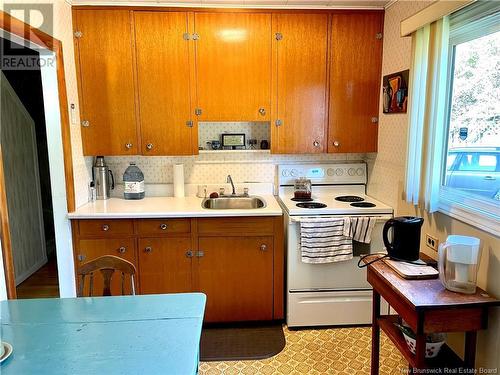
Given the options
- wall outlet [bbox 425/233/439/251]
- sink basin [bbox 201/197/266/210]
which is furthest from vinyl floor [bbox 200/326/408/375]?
sink basin [bbox 201/197/266/210]

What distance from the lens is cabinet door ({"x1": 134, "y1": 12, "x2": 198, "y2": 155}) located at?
9.16ft

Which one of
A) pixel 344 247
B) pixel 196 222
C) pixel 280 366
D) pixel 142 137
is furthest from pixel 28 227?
pixel 344 247

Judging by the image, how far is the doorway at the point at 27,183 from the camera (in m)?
3.43

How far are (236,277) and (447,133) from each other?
1.70 m

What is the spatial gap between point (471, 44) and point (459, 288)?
1.24 meters

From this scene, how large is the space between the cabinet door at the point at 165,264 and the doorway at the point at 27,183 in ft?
3.77

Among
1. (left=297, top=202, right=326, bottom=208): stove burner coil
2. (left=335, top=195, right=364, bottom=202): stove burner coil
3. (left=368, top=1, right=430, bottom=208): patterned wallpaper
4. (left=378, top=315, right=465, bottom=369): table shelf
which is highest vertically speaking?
(left=368, top=1, right=430, bottom=208): patterned wallpaper

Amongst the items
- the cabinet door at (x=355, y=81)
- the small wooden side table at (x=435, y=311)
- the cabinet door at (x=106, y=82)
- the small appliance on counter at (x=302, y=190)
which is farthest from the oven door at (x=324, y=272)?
the cabinet door at (x=106, y=82)

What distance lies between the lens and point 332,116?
297cm

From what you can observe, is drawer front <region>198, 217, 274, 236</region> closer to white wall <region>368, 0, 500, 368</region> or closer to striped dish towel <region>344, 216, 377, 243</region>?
striped dish towel <region>344, 216, 377, 243</region>

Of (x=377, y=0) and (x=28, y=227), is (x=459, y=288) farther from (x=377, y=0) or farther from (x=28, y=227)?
(x=28, y=227)

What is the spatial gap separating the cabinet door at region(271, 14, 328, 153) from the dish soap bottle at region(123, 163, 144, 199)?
1172mm

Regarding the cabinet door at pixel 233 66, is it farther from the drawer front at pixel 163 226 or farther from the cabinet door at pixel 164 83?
the drawer front at pixel 163 226

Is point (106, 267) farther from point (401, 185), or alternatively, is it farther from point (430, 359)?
point (401, 185)
